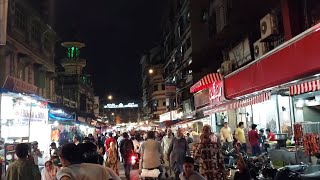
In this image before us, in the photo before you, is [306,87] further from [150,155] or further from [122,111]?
[122,111]

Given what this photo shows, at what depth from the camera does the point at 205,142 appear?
27.8 ft

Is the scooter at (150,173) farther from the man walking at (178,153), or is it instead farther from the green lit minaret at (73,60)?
the green lit minaret at (73,60)

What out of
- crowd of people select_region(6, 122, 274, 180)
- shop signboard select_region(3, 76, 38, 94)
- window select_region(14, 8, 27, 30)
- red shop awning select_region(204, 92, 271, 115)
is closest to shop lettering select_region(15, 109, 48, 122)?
shop signboard select_region(3, 76, 38, 94)

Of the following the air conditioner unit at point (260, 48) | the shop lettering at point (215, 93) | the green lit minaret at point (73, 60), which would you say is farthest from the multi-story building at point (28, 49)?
the green lit minaret at point (73, 60)

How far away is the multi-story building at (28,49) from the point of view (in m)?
27.4

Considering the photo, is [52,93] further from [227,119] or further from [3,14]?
[3,14]

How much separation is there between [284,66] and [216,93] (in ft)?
23.1

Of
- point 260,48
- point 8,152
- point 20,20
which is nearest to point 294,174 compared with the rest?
point 8,152

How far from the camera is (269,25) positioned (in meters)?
14.3

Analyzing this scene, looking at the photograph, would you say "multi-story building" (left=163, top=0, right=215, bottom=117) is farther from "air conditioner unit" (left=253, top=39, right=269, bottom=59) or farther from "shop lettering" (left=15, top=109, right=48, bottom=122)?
"shop lettering" (left=15, top=109, right=48, bottom=122)

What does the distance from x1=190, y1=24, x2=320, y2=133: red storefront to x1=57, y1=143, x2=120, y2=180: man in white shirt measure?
5.33 meters

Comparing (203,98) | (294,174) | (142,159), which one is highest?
(203,98)

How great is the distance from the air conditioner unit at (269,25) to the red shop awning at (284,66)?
7.78 ft

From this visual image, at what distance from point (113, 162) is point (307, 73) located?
9.31 m
